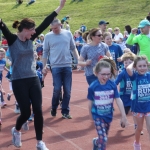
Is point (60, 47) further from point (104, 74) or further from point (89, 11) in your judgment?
point (89, 11)

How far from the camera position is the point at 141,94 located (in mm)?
5512

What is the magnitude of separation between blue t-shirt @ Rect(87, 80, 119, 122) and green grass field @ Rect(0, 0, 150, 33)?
95.3 ft

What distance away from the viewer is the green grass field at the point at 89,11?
37.2 metres

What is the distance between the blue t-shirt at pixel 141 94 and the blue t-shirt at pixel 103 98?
0.46 meters

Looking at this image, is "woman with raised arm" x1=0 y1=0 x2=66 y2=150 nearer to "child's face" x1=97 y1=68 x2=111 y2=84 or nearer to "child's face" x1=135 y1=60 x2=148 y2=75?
"child's face" x1=97 y1=68 x2=111 y2=84

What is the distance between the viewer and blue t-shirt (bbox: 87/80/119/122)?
518cm

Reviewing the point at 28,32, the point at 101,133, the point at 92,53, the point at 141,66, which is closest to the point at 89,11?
the point at 92,53

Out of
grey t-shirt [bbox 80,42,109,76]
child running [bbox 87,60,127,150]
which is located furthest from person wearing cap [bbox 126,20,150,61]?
child running [bbox 87,60,127,150]

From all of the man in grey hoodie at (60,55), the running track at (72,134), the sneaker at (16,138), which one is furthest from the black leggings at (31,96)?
the man in grey hoodie at (60,55)

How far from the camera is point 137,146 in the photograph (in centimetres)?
564

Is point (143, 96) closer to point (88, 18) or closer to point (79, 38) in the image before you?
point (79, 38)

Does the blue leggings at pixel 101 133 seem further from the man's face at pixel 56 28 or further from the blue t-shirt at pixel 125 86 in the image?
the man's face at pixel 56 28

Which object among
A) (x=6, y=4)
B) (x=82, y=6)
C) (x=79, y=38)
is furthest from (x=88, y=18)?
(x=79, y=38)

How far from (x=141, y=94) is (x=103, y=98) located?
645 mm
